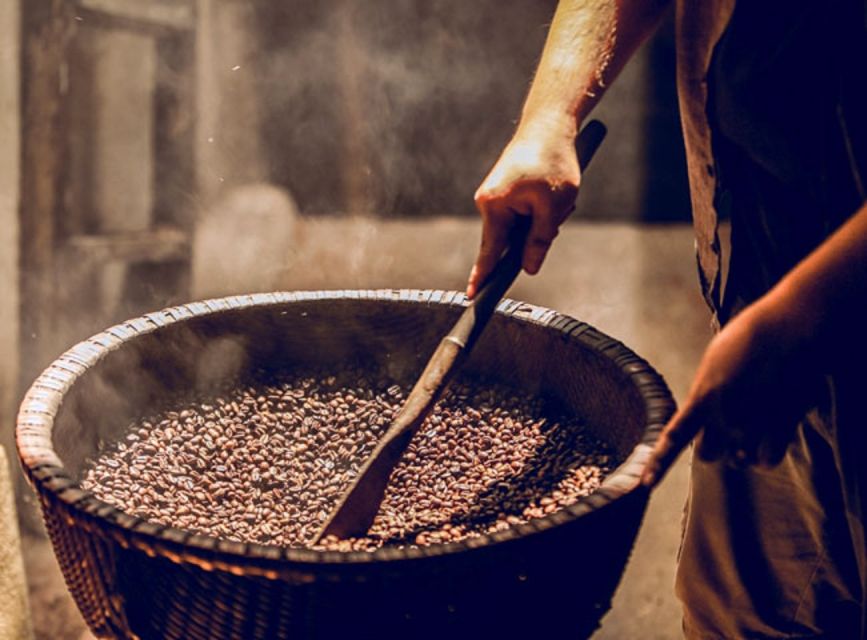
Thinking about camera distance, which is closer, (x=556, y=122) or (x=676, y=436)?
(x=676, y=436)

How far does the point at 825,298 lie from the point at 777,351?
0.27ft

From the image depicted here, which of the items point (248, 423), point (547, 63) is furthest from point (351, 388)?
point (547, 63)

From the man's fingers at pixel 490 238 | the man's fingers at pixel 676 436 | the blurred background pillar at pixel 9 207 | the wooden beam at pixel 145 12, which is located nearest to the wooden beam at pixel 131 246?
the blurred background pillar at pixel 9 207

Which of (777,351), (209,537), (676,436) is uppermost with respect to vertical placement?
(777,351)

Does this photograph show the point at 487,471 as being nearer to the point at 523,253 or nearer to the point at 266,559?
the point at 523,253

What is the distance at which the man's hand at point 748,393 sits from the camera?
1037mm

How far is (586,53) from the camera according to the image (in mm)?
1578

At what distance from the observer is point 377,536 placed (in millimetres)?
1362

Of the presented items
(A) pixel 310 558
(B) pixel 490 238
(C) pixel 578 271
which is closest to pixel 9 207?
(B) pixel 490 238

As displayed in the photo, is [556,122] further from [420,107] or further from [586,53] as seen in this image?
[420,107]

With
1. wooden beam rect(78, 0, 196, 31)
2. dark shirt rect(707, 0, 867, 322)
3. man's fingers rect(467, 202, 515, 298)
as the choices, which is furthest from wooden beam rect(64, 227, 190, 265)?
dark shirt rect(707, 0, 867, 322)

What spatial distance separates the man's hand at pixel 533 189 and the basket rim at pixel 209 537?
25cm

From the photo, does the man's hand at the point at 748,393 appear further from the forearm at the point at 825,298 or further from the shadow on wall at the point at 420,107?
the shadow on wall at the point at 420,107

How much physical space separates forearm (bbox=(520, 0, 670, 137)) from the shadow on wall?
3173 millimetres
